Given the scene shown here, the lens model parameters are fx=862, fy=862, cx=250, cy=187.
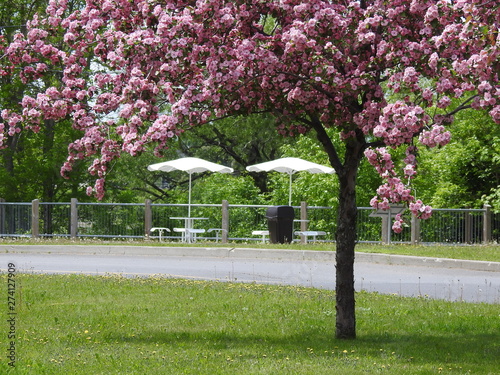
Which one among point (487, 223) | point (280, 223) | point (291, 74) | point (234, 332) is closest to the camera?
point (291, 74)

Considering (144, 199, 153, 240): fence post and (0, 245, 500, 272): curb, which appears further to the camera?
(144, 199, 153, 240): fence post

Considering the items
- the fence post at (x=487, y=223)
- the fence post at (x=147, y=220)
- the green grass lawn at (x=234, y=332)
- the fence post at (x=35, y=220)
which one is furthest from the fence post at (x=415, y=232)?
the green grass lawn at (x=234, y=332)

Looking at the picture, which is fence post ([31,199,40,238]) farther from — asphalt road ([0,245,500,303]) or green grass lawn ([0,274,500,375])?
green grass lawn ([0,274,500,375])

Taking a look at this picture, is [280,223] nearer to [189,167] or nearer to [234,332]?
[189,167]

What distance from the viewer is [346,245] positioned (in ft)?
27.7

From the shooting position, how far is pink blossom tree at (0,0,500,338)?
7.71 metres

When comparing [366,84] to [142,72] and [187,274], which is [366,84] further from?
[187,274]

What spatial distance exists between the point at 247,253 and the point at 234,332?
12.1 metres

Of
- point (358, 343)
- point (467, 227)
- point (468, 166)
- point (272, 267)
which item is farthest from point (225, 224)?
point (358, 343)

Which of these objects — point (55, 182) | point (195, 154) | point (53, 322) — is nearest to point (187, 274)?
point (53, 322)

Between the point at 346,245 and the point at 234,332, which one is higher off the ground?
the point at 346,245

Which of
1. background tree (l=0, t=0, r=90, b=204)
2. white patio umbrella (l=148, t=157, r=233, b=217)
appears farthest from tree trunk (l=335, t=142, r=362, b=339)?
background tree (l=0, t=0, r=90, b=204)

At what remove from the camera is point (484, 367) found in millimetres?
7047

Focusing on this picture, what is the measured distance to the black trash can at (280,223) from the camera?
2412cm
